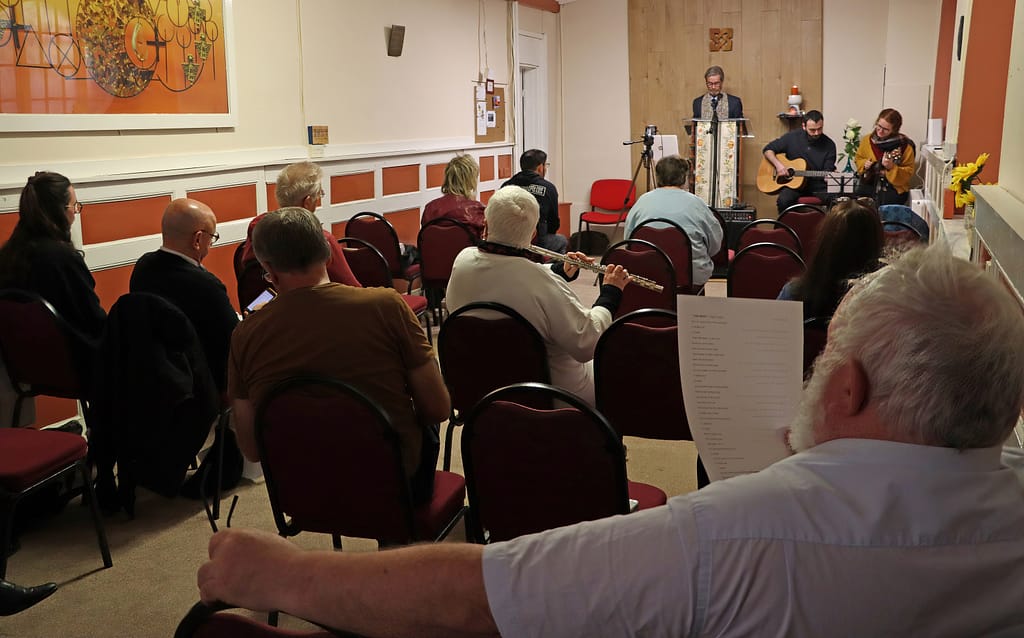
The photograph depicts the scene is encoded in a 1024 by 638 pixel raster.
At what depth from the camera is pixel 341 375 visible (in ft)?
7.77

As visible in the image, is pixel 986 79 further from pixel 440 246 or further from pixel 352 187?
pixel 352 187

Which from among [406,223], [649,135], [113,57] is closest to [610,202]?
[649,135]

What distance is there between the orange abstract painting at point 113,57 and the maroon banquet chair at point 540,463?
3331 millimetres

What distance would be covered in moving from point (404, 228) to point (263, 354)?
5503mm

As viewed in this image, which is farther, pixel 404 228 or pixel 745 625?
pixel 404 228

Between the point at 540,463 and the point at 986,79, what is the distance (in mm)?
5301

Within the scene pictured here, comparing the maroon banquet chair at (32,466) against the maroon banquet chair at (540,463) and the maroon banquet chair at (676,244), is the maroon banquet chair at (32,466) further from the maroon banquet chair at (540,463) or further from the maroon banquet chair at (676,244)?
the maroon banquet chair at (676,244)

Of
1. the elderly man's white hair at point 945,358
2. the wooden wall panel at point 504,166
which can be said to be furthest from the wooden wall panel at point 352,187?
the elderly man's white hair at point 945,358

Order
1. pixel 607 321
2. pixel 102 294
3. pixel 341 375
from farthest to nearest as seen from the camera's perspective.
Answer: pixel 102 294, pixel 607 321, pixel 341 375

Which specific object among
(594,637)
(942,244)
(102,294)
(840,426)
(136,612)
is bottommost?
(136,612)

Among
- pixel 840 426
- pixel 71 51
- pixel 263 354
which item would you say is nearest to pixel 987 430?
pixel 840 426

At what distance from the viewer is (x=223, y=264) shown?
18.8 ft

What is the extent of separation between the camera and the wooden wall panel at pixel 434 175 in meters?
8.21

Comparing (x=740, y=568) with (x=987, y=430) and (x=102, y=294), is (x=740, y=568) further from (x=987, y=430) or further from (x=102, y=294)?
(x=102, y=294)
